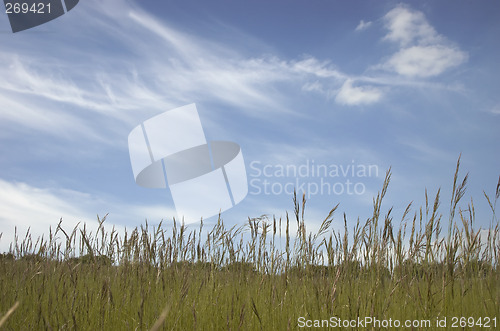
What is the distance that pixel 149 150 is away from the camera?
5660 mm

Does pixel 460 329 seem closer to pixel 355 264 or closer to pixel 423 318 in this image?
pixel 423 318

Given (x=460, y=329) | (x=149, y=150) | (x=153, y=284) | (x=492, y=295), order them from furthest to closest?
(x=149, y=150) → (x=153, y=284) → (x=492, y=295) → (x=460, y=329)

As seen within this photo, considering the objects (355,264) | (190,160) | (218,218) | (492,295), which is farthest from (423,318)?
(190,160)

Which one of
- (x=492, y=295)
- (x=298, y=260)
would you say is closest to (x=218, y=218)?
(x=298, y=260)

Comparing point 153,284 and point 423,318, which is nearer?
point 423,318

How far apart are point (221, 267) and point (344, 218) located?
5.31 feet

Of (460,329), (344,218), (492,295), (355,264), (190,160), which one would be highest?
(190,160)

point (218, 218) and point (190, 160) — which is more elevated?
point (190, 160)

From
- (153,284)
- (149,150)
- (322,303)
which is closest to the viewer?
(322,303)

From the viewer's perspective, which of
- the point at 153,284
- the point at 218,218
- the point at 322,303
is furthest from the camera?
the point at 218,218

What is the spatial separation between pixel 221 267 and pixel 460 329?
7.38 ft

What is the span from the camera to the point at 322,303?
2.69 metres

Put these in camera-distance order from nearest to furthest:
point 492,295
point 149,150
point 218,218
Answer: point 492,295 < point 218,218 < point 149,150

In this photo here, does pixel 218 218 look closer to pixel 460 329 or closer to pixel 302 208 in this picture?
pixel 302 208
